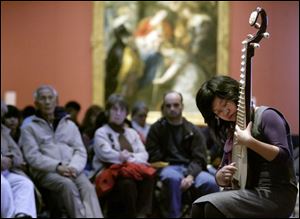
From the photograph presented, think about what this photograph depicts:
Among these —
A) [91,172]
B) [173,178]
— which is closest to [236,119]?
[173,178]

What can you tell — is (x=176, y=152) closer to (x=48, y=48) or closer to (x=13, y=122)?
(x=13, y=122)

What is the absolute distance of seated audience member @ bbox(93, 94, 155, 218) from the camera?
15.1 feet

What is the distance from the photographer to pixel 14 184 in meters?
4.30

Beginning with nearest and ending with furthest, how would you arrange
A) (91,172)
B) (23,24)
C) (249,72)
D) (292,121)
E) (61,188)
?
(249,72) < (61,188) < (91,172) < (292,121) < (23,24)

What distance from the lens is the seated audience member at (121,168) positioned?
4598 millimetres

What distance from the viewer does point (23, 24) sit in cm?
680

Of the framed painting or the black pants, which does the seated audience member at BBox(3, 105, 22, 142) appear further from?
the framed painting

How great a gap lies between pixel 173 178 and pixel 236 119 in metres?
2.52

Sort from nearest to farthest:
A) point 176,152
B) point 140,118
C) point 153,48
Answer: point 176,152 → point 140,118 → point 153,48

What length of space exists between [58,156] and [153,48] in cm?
244

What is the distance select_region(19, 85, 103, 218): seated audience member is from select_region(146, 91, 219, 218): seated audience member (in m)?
0.61

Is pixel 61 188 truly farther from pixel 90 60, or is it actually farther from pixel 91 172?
pixel 90 60

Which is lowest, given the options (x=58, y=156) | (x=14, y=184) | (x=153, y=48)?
(x=14, y=184)

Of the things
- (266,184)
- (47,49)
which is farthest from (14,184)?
(47,49)
